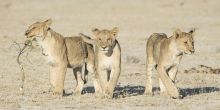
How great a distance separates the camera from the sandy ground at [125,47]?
1343cm

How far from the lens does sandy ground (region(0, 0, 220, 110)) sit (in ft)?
44.1

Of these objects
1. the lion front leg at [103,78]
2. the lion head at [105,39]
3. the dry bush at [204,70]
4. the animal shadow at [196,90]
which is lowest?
the animal shadow at [196,90]

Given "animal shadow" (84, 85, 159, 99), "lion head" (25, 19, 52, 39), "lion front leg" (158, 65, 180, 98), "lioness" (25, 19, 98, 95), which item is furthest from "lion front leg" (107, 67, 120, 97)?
"lion head" (25, 19, 52, 39)

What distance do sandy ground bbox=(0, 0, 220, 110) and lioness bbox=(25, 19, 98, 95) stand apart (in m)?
0.37

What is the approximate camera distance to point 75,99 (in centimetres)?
1373

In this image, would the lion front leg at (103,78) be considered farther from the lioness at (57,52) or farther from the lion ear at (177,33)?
the lion ear at (177,33)

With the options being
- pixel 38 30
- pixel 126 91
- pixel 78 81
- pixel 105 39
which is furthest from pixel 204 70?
pixel 38 30

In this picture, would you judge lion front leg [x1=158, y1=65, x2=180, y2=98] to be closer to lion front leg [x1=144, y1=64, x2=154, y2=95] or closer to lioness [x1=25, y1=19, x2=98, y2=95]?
lion front leg [x1=144, y1=64, x2=154, y2=95]

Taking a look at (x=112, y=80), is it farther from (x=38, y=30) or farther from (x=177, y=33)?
(x=38, y=30)

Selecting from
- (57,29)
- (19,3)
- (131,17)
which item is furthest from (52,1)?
(57,29)

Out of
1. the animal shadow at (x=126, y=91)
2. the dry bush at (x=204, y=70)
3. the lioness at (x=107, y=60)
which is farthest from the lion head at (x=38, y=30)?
the dry bush at (x=204, y=70)

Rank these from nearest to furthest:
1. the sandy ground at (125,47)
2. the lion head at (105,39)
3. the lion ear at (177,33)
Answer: the sandy ground at (125,47)
the lion head at (105,39)
the lion ear at (177,33)

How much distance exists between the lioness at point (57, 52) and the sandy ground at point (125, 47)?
1.21ft

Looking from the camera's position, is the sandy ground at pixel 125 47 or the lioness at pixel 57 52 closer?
the sandy ground at pixel 125 47
